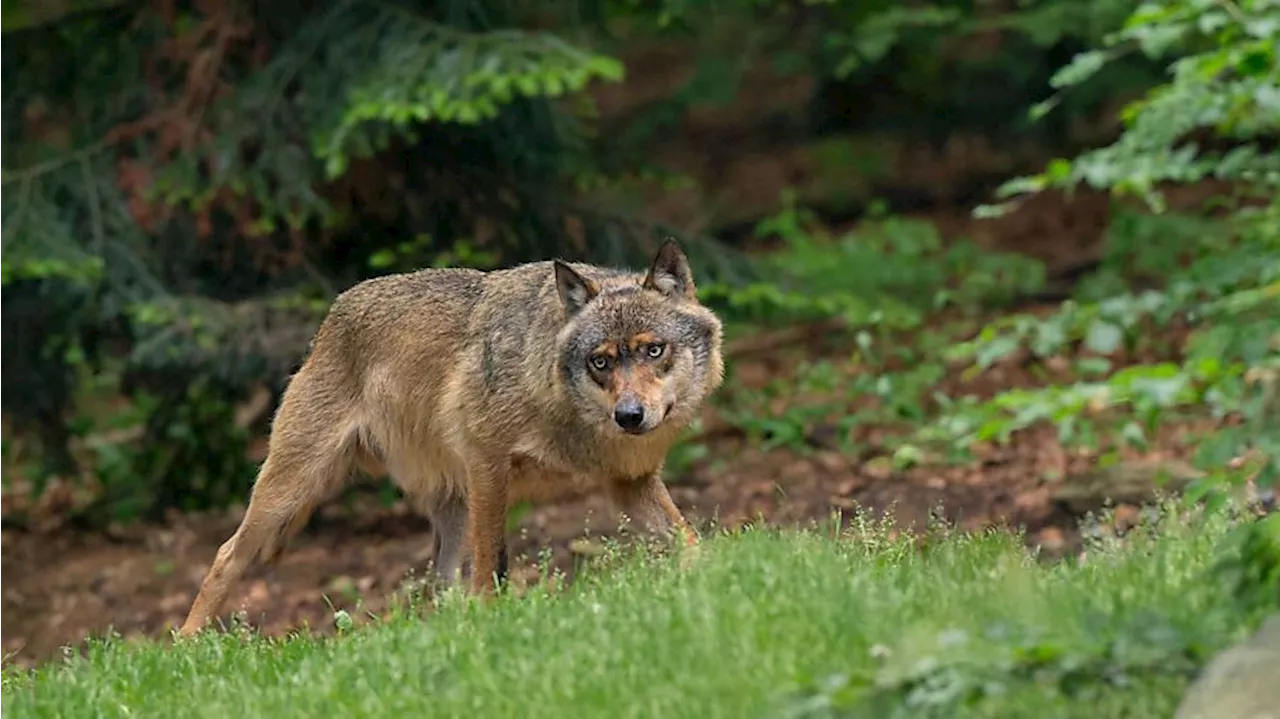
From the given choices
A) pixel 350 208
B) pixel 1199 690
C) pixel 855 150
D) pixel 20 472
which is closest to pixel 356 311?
pixel 350 208

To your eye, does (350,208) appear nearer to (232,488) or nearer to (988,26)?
(232,488)

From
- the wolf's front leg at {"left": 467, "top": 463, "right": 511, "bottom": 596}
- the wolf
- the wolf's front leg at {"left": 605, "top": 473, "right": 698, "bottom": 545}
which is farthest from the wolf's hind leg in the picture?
the wolf's front leg at {"left": 605, "top": 473, "right": 698, "bottom": 545}

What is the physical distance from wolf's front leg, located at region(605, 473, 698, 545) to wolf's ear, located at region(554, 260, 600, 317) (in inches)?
31.8

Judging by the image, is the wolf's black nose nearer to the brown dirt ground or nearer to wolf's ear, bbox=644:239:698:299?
wolf's ear, bbox=644:239:698:299

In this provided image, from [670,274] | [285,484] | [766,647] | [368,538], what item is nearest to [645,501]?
[670,274]

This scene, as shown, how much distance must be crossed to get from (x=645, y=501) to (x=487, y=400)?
31.9 inches

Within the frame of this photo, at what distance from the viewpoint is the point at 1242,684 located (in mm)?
4031

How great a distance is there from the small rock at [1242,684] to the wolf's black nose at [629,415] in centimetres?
323

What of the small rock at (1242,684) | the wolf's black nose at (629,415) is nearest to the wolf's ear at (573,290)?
the wolf's black nose at (629,415)

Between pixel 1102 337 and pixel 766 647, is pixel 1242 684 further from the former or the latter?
pixel 1102 337

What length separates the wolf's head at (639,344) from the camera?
7.39 metres

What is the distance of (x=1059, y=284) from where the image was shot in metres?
14.5

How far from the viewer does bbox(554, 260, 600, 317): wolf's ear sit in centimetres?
759

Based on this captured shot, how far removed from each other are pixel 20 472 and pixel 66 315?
3.60 metres
